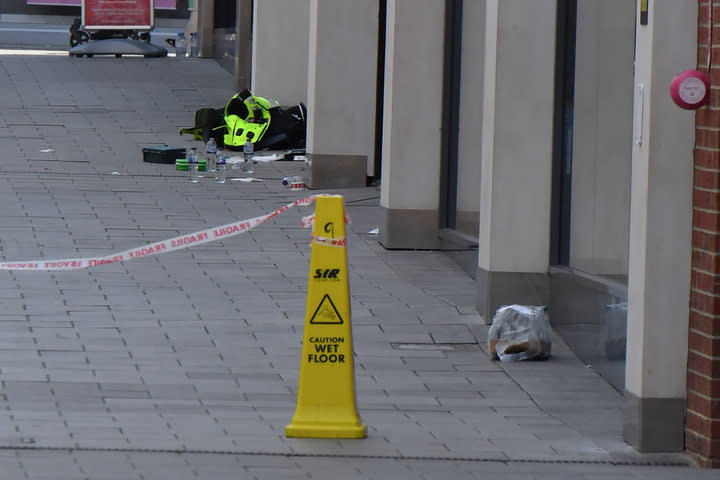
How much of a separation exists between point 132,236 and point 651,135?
6.38m

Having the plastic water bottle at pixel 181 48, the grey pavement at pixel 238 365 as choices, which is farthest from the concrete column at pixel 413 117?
the plastic water bottle at pixel 181 48

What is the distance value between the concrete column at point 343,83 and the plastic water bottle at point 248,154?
4.06 ft

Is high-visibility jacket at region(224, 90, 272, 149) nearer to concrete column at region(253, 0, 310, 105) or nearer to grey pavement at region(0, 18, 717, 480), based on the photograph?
concrete column at region(253, 0, 310, 105)

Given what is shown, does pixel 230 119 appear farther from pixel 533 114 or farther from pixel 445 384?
pixel 445 384

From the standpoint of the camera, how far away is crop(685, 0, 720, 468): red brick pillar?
20.8 feet

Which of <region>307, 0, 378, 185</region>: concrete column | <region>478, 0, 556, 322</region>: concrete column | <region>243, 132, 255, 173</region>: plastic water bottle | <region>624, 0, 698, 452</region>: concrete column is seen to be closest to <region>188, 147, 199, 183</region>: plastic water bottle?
<region>243, 132, 255, 173</region>: plastic water bottle

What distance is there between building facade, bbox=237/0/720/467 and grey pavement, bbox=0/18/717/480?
0.29 metres

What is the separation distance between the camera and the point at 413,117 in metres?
12.1

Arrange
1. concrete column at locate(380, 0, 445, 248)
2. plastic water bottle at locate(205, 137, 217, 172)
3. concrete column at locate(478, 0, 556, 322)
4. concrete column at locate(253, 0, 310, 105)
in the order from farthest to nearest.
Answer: concrete column at locate(253, 0, 310, 105)
plastic water bottle at locate(205, 137, 217, 172)
concrete column at locate(380, 0, 445, 248)
concrete column at locate(478, 0, 556, 322)

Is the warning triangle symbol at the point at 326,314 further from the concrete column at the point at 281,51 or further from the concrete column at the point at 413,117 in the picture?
the concrete column at the point at 281,51

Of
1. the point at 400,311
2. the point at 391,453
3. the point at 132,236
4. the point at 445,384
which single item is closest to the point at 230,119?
the point at 132,236

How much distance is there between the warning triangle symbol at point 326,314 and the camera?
6699 millimetres

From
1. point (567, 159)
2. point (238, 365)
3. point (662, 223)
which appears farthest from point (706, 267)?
point (567, 159)

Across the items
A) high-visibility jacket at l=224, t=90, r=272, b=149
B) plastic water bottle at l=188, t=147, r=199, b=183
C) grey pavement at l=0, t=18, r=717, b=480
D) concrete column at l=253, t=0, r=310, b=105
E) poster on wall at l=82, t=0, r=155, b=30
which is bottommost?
grey pavement at l=0, t=18, r=717, b=480
